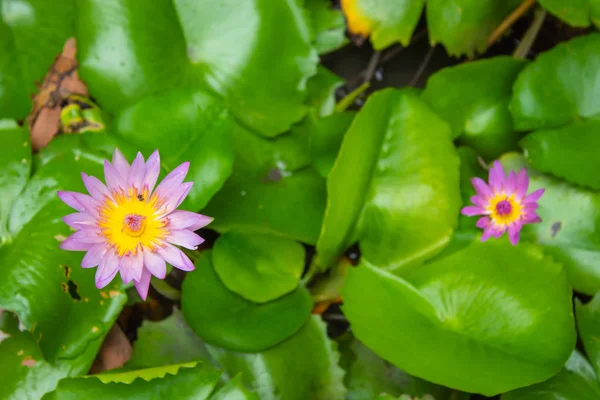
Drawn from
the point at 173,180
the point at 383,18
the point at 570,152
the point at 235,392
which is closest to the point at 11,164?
the point at 173,180

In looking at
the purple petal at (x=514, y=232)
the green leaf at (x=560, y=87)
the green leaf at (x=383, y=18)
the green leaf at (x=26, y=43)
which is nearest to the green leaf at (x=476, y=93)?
the green leaf at (x=560, y=87)

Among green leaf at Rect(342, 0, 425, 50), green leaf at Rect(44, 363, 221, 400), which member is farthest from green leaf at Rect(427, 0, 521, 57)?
green leaf at Rect(44, 363, 221, 400)

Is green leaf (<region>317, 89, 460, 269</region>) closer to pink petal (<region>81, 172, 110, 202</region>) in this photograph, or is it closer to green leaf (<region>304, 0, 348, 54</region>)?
green leaf (<region>304, 0, 348, 54</region>)

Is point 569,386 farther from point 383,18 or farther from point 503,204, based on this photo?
point 383,18

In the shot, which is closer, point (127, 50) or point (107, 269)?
point (107, 269)

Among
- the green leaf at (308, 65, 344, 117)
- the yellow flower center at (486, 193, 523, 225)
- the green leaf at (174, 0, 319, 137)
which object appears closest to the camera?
the yellow flower center at (486, 193, 523, 225)

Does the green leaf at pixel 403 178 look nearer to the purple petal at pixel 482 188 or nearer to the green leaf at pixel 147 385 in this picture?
the purple petal at pixel 482 188
